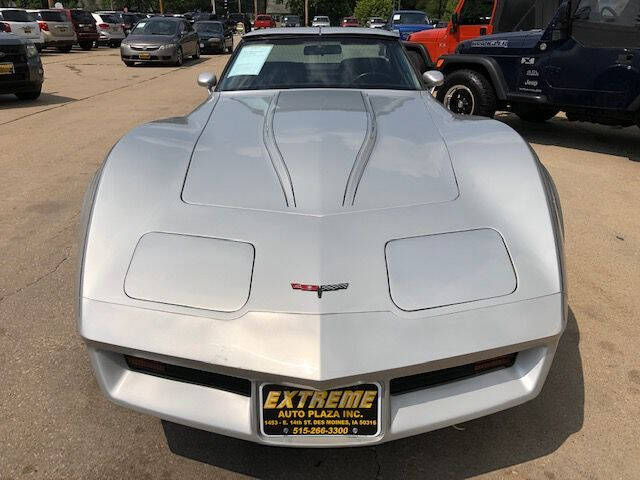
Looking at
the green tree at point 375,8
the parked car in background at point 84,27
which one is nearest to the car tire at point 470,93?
the parked car in background at point 84,27

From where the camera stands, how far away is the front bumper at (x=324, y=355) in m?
1.54

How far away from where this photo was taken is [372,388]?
1.59 m

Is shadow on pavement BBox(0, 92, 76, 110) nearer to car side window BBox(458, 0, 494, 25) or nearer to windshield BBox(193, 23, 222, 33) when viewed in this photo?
car side window BBox(458, 0, 494, 25)

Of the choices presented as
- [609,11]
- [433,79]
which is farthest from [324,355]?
[609,11]

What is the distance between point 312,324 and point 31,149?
593 cm

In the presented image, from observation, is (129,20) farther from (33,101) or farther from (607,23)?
(607,23)

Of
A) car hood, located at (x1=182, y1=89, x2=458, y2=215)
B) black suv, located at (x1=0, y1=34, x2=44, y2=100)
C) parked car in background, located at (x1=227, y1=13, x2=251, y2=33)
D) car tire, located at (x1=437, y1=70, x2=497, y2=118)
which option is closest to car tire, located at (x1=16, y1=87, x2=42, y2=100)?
black suv, located at (x1=0, y1=34, x2=44, y2=100)

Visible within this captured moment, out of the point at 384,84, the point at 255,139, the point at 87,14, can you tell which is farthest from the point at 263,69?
the point at 87,14

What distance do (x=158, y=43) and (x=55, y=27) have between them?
22.7 feet

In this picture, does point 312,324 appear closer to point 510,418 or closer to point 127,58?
point 510,418

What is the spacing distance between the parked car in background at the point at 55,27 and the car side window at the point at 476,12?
16.5 meters

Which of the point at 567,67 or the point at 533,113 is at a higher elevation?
the point at 567,67

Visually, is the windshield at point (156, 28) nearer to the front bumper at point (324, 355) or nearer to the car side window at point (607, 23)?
the car side window at point (607, 23)

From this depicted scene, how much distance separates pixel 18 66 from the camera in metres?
8.82
